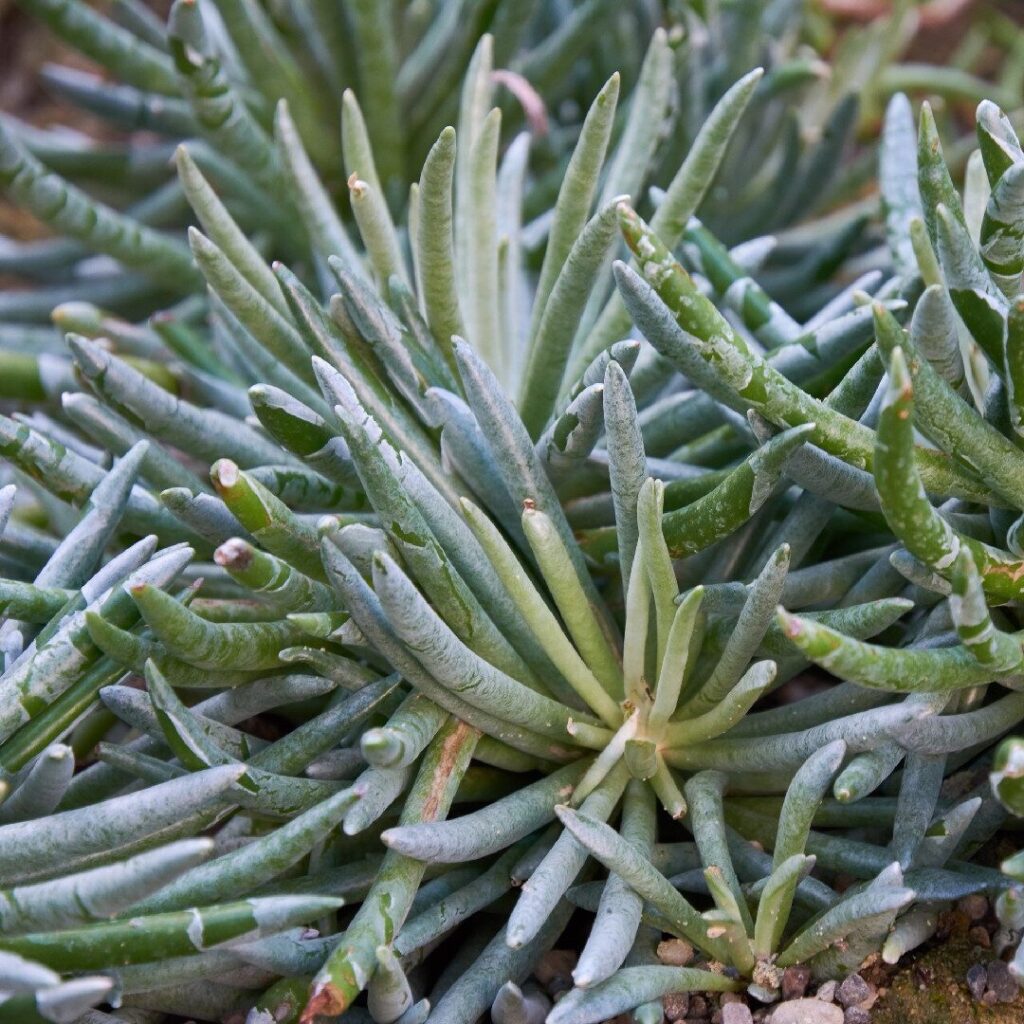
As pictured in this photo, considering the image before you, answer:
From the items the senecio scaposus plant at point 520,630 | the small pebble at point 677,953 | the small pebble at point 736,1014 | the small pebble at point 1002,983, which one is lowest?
the small pebble at point 1002,983

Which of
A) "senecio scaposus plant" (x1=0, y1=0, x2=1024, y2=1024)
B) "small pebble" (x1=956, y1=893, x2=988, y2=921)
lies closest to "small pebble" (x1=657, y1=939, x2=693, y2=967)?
"senecio scaposus plant" (x1=0, y1=0, x2=1024, y2=1024)

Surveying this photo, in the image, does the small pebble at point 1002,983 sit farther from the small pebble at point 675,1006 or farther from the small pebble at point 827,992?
the small pebble at point 675,1006

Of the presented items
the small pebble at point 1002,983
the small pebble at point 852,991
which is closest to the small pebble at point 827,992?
the small pebble at point 852,991

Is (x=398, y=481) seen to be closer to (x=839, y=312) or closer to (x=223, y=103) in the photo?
(x=839, y=312)

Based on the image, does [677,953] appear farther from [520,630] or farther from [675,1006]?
[520,630]

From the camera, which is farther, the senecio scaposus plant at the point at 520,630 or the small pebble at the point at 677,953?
the small pebble at the point at 677,953

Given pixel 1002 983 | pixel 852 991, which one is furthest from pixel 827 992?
pixel 1002 983

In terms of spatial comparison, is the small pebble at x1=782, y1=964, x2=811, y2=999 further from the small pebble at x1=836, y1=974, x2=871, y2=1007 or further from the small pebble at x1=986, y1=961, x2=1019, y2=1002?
the small pebble at x1=986, y1=961, x2=1019, y2=1002
